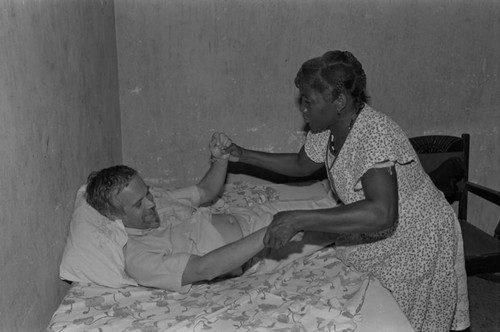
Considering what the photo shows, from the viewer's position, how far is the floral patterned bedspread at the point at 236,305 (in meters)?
2.21

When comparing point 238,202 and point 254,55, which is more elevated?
point 254,55

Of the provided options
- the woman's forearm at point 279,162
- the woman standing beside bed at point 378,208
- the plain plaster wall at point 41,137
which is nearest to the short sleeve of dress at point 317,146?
the woman standing beside bed at point 378,208

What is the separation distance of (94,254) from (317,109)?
1.09 metres

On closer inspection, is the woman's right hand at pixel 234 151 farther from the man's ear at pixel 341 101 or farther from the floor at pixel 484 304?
the floor at pixel 484 304

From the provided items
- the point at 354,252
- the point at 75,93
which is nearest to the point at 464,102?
the point at 354,252

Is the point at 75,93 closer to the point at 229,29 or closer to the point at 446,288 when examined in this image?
the point at 229,29

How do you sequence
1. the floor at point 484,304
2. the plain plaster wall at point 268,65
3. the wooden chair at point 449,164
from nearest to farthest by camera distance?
the floor at point 484,304, the plain plaster wall at point 268,65, the wooden chair at point 449,164

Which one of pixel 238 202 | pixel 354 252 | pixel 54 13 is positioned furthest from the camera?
pixel 238 202

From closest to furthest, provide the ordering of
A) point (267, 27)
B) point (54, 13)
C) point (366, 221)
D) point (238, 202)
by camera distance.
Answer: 1. point (366, 221)
2. point (54, 13)
3. point (238, 202)
4. point (267, 27)

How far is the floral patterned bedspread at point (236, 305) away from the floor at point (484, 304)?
4.35ft

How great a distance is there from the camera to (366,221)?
89.3 inches

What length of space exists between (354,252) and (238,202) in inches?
39.9

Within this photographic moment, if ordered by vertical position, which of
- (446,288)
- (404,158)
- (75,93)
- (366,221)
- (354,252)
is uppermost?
(75,93)

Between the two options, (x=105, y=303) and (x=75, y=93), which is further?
(x=75, y=93)
